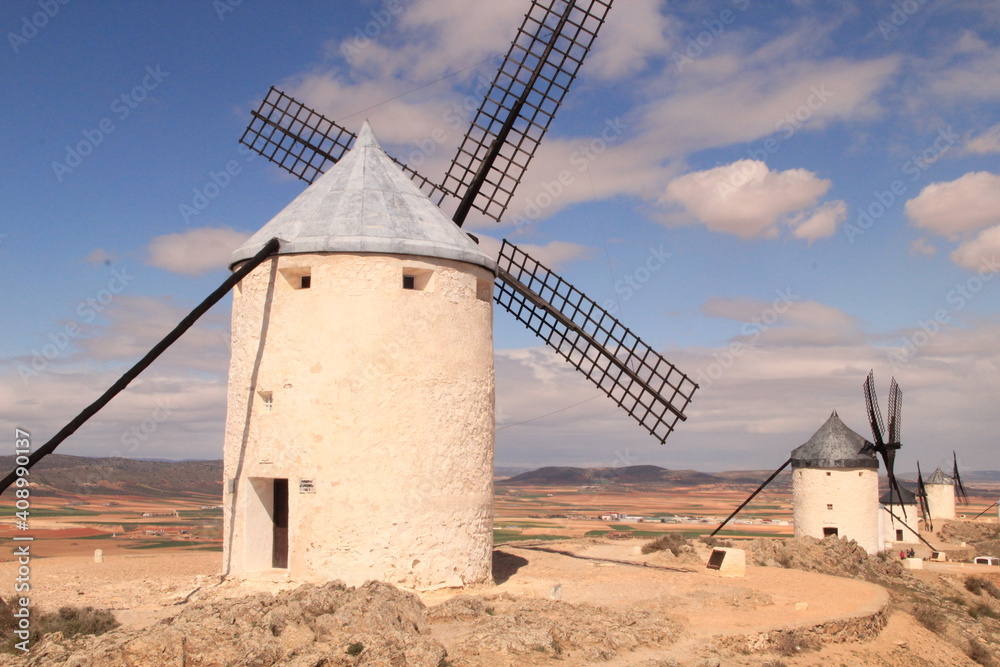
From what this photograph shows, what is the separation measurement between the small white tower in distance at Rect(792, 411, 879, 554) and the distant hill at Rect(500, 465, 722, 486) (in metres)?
124

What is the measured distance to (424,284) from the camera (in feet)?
37.9

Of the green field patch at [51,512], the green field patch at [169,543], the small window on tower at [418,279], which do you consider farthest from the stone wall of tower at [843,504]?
the green field patch at [51,512]

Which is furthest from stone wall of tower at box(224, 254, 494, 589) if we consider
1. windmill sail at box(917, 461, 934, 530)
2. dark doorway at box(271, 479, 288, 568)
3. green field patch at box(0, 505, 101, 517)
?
green field patch at box(0, 505, 101, 517)

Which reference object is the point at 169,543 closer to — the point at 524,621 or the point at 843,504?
the point at 524,621

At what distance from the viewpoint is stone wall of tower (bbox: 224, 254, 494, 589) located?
1075 cm

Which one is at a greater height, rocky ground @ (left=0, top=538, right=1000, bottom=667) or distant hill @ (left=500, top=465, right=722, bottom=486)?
rocky ground @ (left=0, top=538, right=1000, bottom=667)

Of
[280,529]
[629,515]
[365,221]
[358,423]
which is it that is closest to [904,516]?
[280,529]

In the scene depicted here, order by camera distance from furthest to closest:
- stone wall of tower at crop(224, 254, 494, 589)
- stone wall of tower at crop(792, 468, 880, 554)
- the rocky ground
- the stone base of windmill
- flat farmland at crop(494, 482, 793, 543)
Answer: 1. flat farmland at crop(494, 482, 793, 543)
2. stone wall of tower at crop(792, 468, 880, 554)
3. the stone base of windmill
4. stone wall of tower at crop(224, 254, 494, 589)
5. the rocky ground

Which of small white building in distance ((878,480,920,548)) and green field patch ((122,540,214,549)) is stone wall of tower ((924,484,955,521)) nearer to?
small white building in distance ((878,480,920,548))

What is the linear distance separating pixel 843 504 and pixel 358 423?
16.6 meters

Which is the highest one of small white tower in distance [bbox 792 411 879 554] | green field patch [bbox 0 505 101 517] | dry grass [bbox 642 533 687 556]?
small white tower in distance [bbox 792 411 879 554]

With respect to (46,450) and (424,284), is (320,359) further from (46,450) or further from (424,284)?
(46,450)

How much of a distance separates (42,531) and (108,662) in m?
26.2

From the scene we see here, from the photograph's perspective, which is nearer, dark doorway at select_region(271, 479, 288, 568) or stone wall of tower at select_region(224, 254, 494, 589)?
stone wall of tower at select_region(224, 254, 494, 589)
